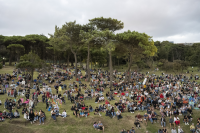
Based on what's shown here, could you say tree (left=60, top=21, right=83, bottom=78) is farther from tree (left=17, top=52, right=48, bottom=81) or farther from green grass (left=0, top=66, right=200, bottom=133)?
green grass (left=0, top=66, right=200, bottom=133)

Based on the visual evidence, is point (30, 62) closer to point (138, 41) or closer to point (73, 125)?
point (73, 125)

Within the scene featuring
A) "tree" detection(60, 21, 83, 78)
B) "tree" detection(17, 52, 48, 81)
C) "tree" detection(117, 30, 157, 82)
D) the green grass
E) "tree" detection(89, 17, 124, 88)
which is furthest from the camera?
"tree" detection(60, 21, 83, 78)

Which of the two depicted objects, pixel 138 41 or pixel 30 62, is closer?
pixel 30 62

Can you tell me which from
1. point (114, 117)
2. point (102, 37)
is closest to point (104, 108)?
point (114, 117)

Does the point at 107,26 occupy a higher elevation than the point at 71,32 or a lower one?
higher

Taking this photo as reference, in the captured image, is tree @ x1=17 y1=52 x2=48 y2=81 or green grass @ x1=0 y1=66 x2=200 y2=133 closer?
green grass @ x1=0 y1=66 x2=200 y2=133

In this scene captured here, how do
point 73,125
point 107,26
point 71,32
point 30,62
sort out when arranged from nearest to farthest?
point 73,125 < point 30,62 < point 107,26 < point 71,32

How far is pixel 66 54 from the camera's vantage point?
150 ft

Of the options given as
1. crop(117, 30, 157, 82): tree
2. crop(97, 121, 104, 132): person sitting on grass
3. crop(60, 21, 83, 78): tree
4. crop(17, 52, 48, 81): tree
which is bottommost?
crop(97, 121, 104, 132): person sitting on grass

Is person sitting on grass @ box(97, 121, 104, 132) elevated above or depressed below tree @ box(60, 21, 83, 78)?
below

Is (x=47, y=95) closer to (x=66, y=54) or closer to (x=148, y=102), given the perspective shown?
(x=148, y=102)

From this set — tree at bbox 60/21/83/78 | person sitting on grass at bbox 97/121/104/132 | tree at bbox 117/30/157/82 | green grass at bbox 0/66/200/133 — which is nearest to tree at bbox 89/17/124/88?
tree at bbox 117/30/157/82

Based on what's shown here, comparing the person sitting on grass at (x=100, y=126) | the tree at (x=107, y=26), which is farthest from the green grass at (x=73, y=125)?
the tree at (x=107, y=26)

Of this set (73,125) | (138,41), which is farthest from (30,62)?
(138,41)
